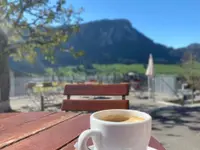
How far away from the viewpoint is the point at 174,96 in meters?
10.9

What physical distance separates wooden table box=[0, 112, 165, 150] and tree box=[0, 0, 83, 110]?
5199 millimetres

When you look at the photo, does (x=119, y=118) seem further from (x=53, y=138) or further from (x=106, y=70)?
(x=106, y=70)

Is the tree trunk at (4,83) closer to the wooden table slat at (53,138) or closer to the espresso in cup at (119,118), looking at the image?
the wooden table slat at (53,138)

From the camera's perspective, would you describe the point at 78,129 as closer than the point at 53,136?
No

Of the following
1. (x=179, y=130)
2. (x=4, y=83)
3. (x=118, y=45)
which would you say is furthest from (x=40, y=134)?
(x=118, y=45)

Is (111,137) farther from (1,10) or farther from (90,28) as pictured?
(90,28)

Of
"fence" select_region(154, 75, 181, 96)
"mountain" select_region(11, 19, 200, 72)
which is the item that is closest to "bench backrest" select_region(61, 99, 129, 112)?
"fence" select_region(154, 75, 181, 96)

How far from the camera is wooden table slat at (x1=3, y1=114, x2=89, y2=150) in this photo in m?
0.83

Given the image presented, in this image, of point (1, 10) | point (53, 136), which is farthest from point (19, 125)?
point (1, 10)

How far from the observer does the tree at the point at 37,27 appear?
6.07 metres

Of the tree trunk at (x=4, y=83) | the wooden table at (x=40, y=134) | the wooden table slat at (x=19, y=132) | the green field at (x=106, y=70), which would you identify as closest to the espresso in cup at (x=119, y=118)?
the wooden table at (x=40, y=134)

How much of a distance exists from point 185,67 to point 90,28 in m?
62.6

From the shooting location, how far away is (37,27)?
261 inches

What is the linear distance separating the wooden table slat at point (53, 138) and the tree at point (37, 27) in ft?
17.7
